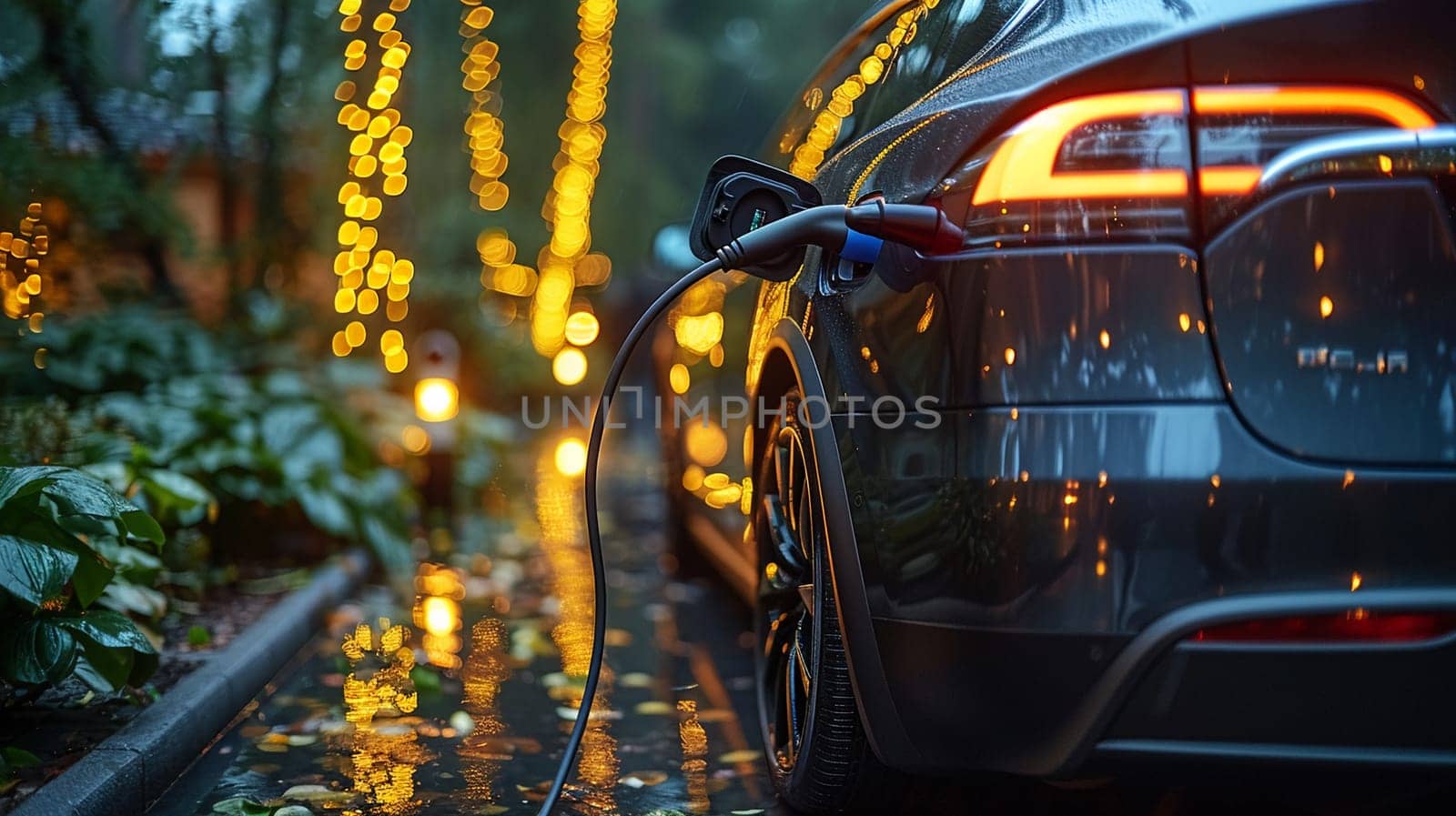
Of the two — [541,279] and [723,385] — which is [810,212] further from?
[541,279]

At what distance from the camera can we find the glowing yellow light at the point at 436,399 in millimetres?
8773

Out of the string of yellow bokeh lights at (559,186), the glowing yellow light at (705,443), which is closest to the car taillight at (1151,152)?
the glowing yellow light at (705,443)

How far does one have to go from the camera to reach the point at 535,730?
13.2ft

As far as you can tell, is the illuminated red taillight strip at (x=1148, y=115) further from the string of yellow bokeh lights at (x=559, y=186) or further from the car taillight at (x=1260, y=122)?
the string of yellow bokeh lights at (x=559, y=186)

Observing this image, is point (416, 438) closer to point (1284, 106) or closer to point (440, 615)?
point (440, 615)

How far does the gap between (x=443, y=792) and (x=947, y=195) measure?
1.97 metres

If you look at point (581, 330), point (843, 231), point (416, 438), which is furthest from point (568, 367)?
point (843, 231)

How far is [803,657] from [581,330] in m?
17.8

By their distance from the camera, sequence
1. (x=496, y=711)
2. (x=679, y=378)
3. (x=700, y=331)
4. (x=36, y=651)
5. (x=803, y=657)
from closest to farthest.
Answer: (x=803, y=657)
(x=36, y=651)
(x=496, y=711)
(x=700, y=331)
(x=679, y=378)

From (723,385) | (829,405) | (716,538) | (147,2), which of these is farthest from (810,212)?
(147,2)

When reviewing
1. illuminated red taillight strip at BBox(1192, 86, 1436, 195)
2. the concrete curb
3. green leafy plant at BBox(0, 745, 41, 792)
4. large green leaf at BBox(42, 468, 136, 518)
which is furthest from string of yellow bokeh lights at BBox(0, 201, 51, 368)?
illuminated red taillight strip at BBox(1192, 86, 1436, 195)

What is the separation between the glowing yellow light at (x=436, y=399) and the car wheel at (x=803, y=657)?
5482mm

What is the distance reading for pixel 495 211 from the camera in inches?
837

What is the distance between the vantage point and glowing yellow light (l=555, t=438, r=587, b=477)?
12.9 meters
